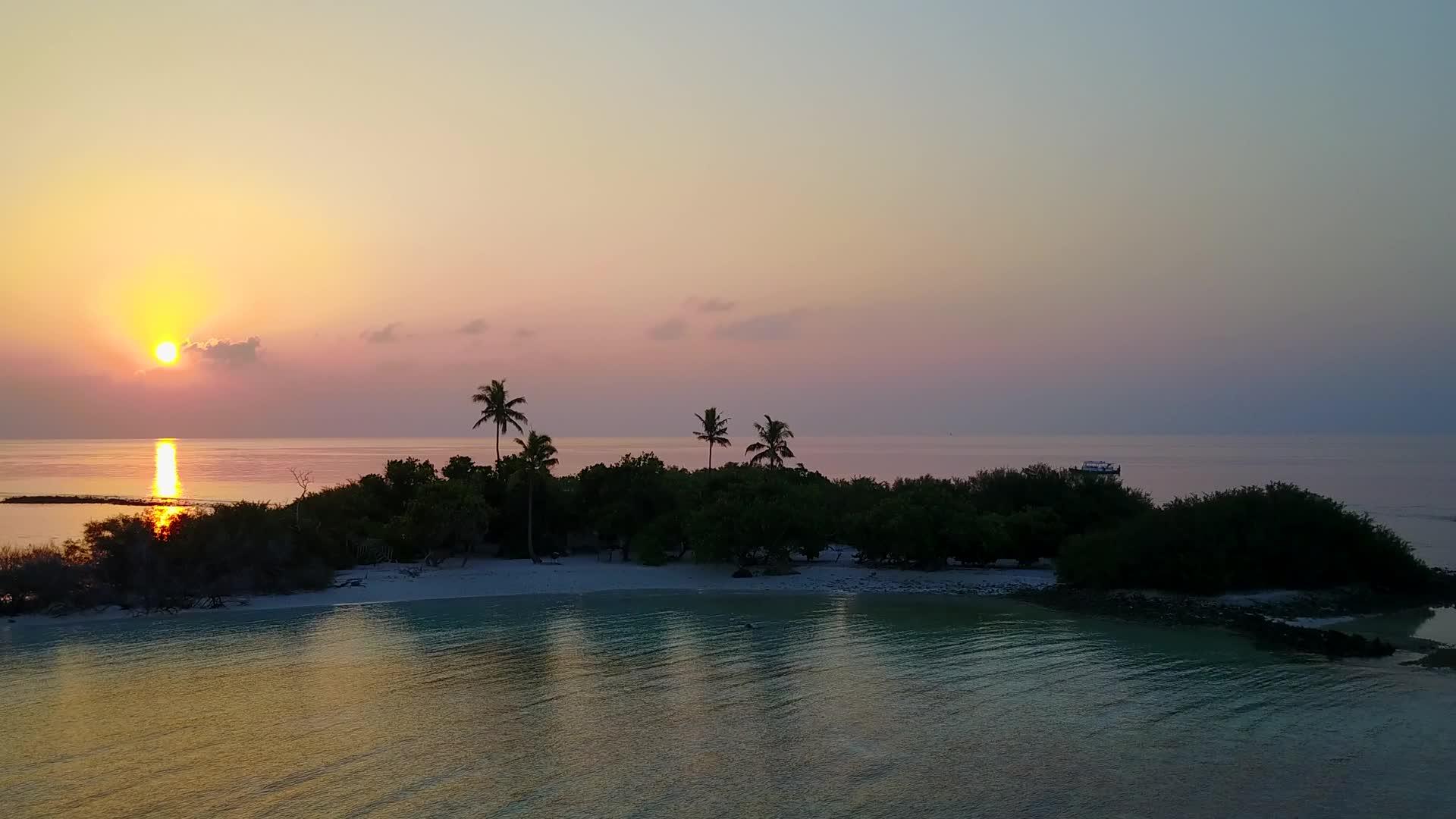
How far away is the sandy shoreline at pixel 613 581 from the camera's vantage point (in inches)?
1676

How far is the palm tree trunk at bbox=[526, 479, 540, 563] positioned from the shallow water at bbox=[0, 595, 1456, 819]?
63.8ft

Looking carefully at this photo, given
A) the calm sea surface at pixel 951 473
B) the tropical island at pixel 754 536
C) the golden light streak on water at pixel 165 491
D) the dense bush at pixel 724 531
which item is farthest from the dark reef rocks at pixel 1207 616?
the golden light streak on water at pixel 165 491

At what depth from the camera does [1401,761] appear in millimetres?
18188

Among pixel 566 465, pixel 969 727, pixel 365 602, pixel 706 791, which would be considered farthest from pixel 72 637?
pixel 566 465

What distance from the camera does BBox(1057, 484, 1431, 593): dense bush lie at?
40.9 m

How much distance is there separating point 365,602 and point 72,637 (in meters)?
11.1

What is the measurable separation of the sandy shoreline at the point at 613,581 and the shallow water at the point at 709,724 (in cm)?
880

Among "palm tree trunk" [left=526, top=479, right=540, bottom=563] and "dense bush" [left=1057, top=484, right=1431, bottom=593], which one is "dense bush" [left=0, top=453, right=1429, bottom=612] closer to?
"dense bush" [left=1057, top=484, right=1431, bottom=593]

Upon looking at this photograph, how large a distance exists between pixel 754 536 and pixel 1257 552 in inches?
893

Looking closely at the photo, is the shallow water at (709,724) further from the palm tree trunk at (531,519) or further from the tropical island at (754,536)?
the palm tree trunk at (531,519)

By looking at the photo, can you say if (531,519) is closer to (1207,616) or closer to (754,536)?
(754,536)

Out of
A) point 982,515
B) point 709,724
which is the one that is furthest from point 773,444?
point 709,724

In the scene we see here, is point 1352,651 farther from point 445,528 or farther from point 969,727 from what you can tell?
point 445,528

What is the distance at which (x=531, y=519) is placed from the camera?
53.4m
